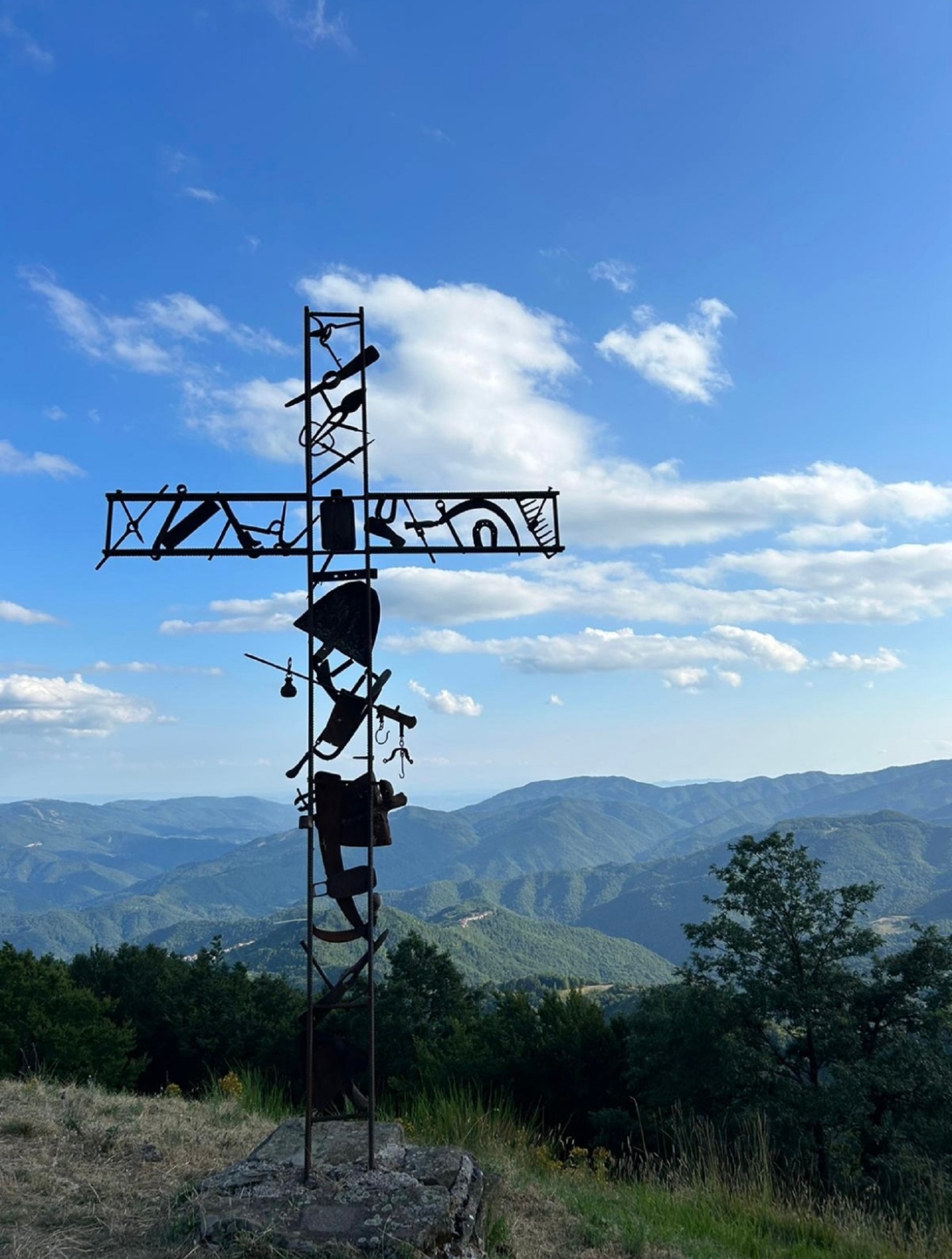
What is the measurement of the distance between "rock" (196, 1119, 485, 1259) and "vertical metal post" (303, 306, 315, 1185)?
23 centimetres

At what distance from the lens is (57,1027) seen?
2636 centimetres

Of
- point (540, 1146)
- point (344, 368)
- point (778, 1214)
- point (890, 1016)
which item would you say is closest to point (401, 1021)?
point (890, 1016)

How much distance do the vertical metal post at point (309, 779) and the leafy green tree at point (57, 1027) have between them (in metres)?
22.0

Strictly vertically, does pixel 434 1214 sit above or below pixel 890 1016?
above

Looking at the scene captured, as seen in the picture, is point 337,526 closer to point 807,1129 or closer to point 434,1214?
point 434,1214

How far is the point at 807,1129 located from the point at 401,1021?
750 inches

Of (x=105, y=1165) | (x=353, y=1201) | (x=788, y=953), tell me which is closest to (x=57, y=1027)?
(x=788, y=953)

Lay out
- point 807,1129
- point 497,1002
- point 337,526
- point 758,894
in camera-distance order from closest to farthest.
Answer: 1. point 337,526
2. point 807,1129
3. point 758,894
4. point 497,1002

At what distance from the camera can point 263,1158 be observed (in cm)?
591

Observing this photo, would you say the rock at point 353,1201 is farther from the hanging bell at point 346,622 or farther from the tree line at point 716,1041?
the tree line at point 716,1041

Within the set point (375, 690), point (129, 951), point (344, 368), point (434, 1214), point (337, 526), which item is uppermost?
point (344, 368)

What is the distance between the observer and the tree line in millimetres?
19656

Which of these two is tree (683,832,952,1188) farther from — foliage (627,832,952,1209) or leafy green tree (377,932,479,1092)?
leafy green tree (377,932,479,1092)

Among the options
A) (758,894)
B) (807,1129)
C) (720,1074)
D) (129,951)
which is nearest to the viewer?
(807,1129)
